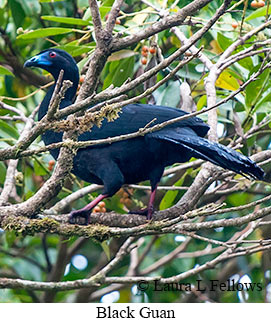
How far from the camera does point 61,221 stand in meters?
3.54

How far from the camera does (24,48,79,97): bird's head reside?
4.55 m

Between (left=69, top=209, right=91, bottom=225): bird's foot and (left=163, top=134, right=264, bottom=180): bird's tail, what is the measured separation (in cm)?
73

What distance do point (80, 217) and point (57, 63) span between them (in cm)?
127

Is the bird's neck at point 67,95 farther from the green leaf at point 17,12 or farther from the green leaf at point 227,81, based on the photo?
the green leaf at point 17,12

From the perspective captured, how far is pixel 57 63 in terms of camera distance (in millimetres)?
4578

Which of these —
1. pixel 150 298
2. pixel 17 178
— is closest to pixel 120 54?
pixel 17 178

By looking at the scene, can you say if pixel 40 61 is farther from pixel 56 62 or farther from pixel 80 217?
pixel 80 217

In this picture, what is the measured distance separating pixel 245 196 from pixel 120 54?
1.75 m

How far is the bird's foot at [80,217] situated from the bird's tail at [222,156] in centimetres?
73

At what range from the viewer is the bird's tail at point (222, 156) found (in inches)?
139

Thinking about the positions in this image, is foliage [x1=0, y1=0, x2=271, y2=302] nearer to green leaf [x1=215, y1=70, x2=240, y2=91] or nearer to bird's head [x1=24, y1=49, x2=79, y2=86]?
green leaf [x1=215, y1=70, x2=240, y2=91]

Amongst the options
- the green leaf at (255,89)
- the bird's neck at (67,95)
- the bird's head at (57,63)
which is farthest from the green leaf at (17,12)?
the green leaf at (255,89)

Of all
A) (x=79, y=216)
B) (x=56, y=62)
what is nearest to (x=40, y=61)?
(x=56, y=62)

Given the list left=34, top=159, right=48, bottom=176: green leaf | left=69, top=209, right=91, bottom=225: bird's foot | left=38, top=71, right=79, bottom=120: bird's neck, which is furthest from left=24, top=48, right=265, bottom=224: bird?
left=34, top=159, right=48, bottom=176: green leaf
